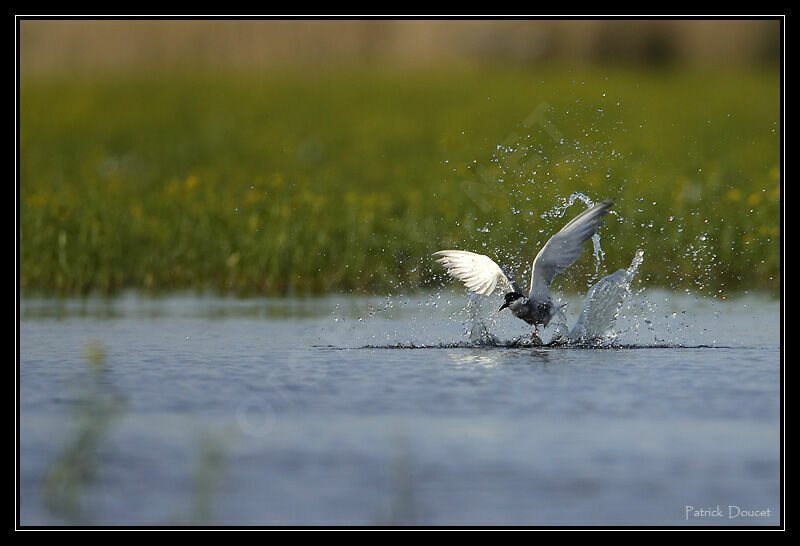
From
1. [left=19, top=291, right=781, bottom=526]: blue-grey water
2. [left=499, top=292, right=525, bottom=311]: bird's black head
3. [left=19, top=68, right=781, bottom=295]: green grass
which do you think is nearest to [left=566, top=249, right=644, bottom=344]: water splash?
[left=19, top=291, right=781, bottom=526]: blue-grey water

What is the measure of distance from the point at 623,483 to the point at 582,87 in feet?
69.0

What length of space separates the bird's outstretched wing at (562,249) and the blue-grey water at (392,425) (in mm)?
608

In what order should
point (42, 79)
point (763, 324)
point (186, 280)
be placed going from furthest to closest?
point (42, 79) → point (186, 280) → point (763, 324)

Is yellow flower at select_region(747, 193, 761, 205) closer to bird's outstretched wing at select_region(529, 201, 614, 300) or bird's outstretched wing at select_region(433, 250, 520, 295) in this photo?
bird's outstretched wing at select_region(529, 201, 614, 300)

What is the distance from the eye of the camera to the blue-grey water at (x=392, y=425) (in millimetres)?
5336

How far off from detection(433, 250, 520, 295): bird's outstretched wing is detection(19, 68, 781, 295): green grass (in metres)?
3.58

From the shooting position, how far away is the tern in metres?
9.46

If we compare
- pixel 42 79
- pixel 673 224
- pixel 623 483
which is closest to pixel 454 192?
pixel 673 224

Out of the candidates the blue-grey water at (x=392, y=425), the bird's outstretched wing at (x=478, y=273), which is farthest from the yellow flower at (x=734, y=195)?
the bird's outstretched wing at (x=478, y=273)

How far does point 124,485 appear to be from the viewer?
18.5 ft

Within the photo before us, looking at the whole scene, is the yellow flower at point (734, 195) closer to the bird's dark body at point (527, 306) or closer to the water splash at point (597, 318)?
the water splash at point (597, 318)

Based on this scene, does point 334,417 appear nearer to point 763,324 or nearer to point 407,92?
point 763,324

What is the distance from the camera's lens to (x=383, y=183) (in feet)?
58.9

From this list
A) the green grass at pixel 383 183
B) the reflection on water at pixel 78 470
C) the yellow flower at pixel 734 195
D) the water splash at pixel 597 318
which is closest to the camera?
the reflection on water at pixel 78 470
